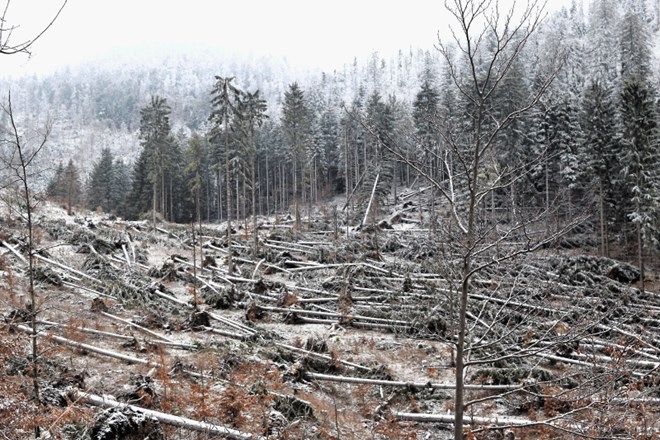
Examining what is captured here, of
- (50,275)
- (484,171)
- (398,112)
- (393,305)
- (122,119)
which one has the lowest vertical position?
(393,305)

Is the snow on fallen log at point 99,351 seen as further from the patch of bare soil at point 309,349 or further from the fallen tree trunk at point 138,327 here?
the fallen tree trunk at point 138,327

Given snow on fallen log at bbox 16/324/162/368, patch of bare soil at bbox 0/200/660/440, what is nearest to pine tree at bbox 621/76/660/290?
patch of bare soil at bbox 0/200/660/440

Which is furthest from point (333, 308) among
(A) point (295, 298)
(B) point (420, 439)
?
(B) point (420, 439)

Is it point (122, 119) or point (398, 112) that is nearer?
point (398, 112)

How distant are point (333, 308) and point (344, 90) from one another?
135837mm

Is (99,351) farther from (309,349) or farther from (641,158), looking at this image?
(641,158)

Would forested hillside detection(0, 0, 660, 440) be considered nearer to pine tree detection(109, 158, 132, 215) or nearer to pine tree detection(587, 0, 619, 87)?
pine tree detection(109, 158, 132, 215)

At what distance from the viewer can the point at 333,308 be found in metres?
18.6

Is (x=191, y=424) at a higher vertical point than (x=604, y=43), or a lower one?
lower

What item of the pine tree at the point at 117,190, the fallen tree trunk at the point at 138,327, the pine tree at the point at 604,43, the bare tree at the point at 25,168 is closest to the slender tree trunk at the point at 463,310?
the bare tree at the point at 25,168

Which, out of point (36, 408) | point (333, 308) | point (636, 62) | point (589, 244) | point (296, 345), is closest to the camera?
point (36, 408)

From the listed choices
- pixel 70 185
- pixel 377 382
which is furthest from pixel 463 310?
pixel 70 185

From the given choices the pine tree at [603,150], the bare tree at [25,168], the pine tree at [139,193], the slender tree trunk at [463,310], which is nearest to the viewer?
the slender tree trunk at [463,310]

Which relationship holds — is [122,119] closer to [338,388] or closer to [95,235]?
[95,235]
